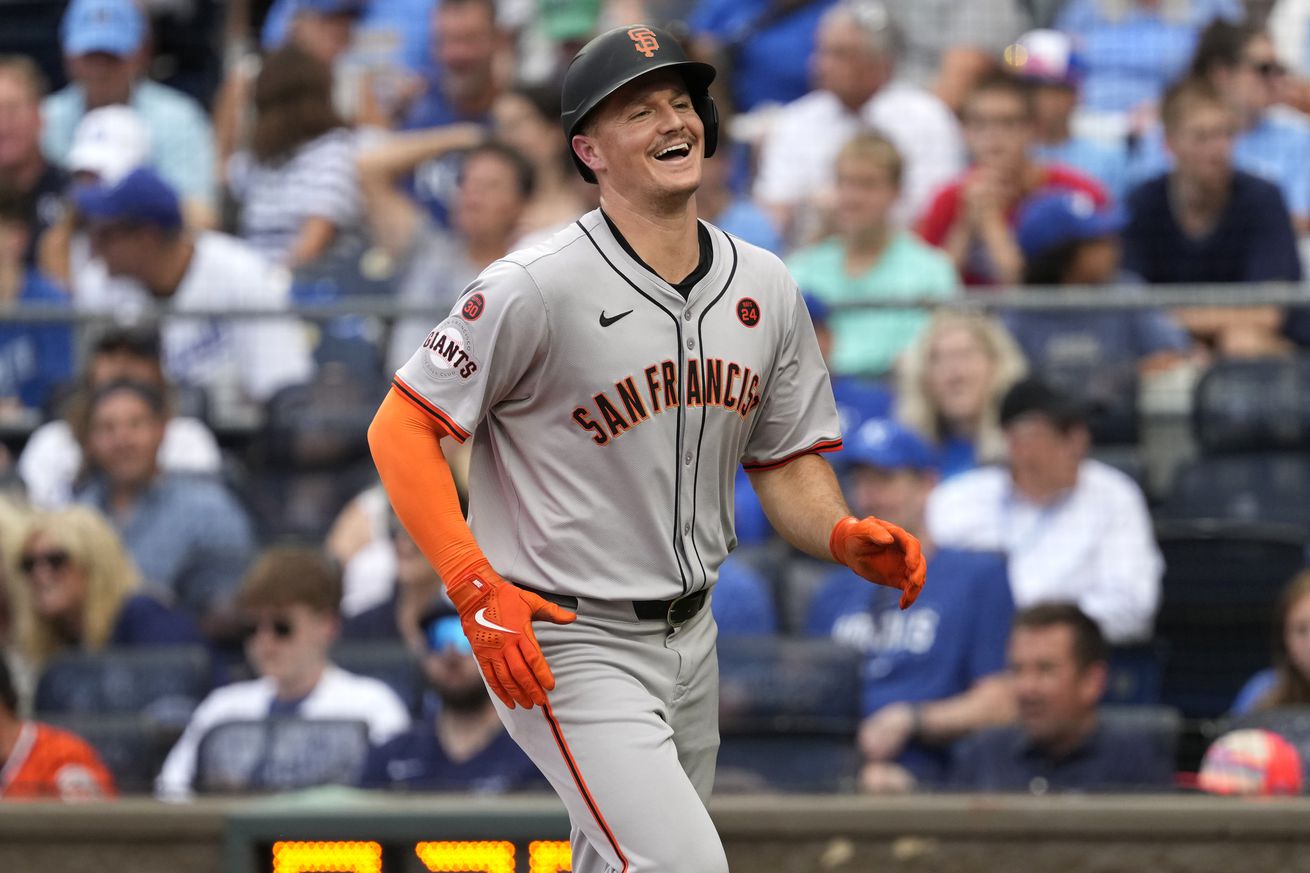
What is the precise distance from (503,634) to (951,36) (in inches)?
222

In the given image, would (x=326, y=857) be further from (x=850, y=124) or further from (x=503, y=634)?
(x=850, y=124)

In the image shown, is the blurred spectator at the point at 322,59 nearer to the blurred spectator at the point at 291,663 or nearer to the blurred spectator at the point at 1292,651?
the blurred spectator at the point at 291,663

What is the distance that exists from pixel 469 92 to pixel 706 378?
17.2 ft

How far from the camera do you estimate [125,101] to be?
28.9ft

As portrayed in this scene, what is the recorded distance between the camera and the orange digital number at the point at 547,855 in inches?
160

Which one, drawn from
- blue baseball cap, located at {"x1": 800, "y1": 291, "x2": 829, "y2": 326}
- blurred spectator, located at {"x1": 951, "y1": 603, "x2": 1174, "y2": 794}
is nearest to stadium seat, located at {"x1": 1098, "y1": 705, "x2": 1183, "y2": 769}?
blurred spectator, located at {"x1": 951, "y1": 603, "x2": 1174, "y2": 794}

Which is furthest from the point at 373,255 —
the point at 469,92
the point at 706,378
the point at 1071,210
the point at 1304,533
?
the point at 706,378

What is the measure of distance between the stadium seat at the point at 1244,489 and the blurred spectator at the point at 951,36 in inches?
91.1

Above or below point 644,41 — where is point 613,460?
below

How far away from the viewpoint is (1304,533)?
5.93m

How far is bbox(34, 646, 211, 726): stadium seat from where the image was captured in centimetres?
590

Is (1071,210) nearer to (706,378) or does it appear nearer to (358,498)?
(358,498)

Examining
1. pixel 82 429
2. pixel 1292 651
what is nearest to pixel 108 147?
pixel 82 429

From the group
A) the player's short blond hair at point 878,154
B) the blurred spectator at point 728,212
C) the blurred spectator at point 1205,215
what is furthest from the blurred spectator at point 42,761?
the blurred spectator at point 1205,215
